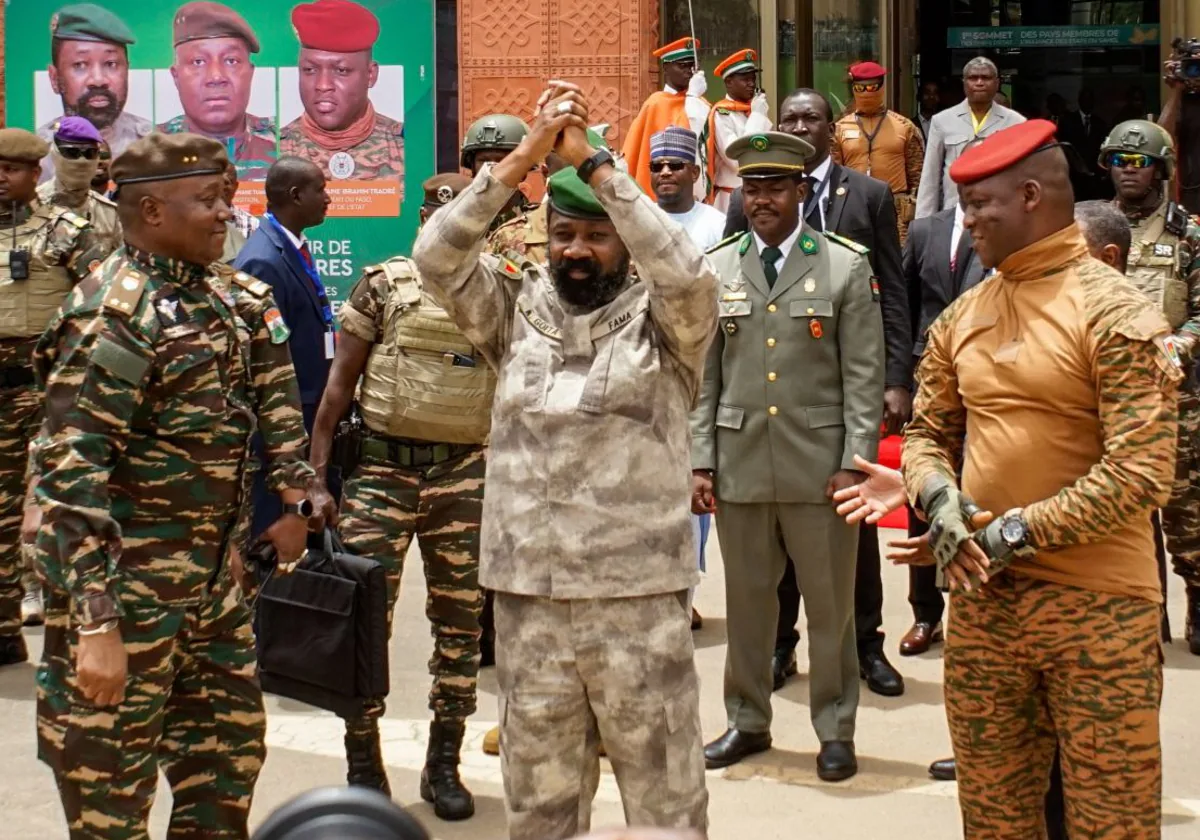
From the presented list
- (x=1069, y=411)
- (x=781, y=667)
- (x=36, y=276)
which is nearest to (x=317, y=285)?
(x=36, y=276)

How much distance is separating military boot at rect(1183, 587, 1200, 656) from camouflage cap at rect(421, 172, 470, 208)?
3696mm

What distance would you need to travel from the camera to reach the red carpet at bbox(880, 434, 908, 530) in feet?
33.1

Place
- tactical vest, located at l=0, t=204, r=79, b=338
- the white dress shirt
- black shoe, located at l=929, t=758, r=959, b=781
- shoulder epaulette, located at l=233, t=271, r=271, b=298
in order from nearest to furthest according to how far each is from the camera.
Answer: shoulder epaulette, located at l=233, t=271, r=271, b=298
black shoe, located at l=929, t=758, r=959, b=781
the white dress shirt
tactical vest, located at l=0, t=204, r=79, b=338

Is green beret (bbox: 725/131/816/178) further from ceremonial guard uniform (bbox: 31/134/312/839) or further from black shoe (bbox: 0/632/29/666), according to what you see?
black shoe (bbox: 0/632/29/666)

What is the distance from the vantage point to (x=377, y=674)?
5.04m

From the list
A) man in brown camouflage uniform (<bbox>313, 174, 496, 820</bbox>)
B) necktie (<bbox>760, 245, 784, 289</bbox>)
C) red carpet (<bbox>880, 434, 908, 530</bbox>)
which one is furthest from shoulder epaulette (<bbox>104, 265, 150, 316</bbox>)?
red carpet (<bbox>880, 434, 908, 530</bbox>)

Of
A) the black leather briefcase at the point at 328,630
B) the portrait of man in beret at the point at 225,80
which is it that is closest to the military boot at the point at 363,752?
the black leather briefcase at the point at 328,630

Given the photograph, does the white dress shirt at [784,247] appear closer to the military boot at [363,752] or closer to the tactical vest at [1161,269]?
the tactical vest at [1161,269]

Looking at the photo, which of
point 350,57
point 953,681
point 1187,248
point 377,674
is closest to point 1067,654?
point 953,681

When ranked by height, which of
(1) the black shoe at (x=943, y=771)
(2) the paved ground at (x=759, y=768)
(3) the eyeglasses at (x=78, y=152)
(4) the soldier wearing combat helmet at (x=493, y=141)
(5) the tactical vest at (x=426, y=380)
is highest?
(3) the eyeglasses at (x=78, y=152)

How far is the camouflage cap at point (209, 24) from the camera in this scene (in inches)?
523

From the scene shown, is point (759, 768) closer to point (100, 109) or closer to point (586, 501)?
point (586, 501)

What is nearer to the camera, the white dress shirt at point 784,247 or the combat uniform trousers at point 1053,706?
the combat uniform trousers at point 1053,706

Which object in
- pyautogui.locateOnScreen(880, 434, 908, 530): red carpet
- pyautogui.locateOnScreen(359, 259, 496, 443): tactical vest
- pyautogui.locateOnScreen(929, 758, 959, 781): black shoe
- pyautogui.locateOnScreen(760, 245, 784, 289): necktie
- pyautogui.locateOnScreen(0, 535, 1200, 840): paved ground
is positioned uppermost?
pyautogui.locateOnScreen(760, 245, 784, 289): necktie
